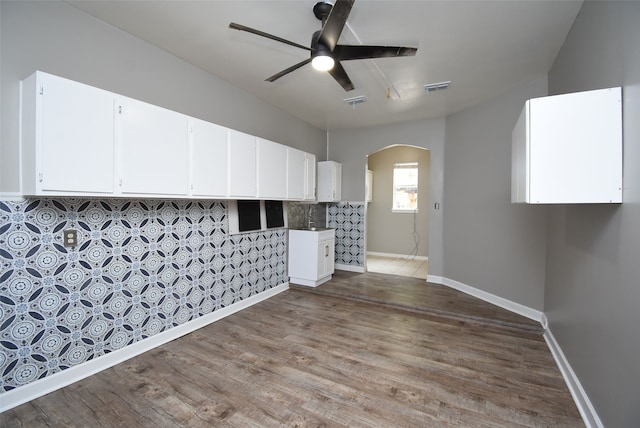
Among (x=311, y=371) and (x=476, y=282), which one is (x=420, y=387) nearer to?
(x=311, y=371)

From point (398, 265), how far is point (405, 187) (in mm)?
1977

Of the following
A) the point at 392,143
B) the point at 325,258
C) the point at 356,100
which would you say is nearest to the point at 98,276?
the point at 325,258

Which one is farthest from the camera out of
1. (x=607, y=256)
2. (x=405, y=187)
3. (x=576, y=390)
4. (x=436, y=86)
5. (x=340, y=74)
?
(x=405, y=187)

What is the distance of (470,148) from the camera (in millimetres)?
4160

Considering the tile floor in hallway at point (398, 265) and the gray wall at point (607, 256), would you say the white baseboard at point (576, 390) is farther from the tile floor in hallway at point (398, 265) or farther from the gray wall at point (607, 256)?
the tile floor in hallway at point (398, 265)

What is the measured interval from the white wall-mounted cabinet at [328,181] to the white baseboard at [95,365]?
265 centimetres

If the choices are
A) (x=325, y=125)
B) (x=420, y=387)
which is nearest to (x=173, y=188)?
(x=420, y=387)

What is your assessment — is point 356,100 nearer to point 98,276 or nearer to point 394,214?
point 98,276

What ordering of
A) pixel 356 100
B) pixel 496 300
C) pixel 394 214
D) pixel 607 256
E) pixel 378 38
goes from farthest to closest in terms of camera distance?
pixel 394 214 → pixel 356 100 → pixel 496 300 → pixel 378 38 → pixel 607 256

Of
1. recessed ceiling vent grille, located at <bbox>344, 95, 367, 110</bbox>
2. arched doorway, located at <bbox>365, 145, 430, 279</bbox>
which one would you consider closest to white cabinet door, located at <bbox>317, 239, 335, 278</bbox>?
arched doorway, located at <bbox>365, 145, 430, 279</bbox>

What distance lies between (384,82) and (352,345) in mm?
2997

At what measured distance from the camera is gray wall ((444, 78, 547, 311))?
10.8 feet

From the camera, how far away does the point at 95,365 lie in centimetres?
225

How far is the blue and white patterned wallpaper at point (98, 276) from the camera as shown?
6.19 ft
